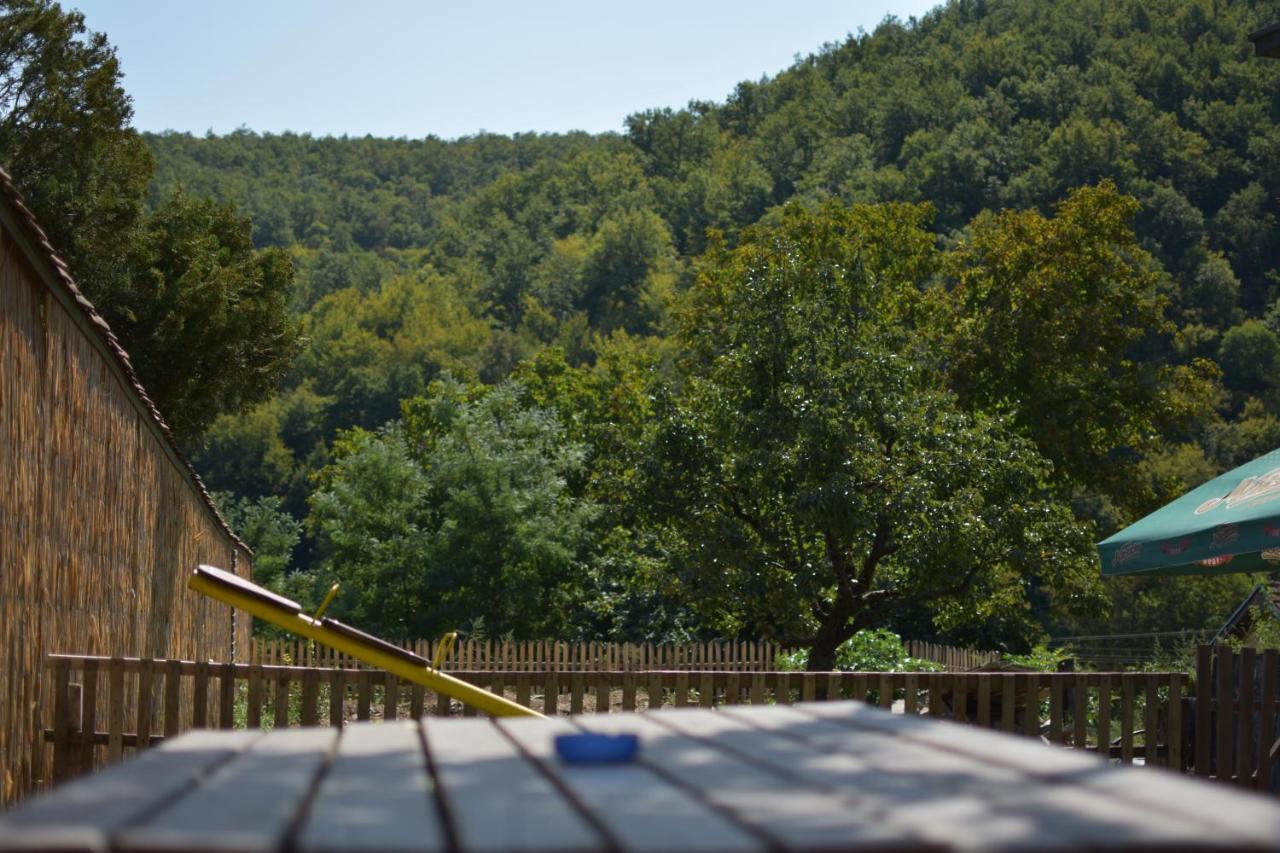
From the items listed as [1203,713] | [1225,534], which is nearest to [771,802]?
[1225,534]

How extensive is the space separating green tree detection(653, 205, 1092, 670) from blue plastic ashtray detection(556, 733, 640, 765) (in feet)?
57.1

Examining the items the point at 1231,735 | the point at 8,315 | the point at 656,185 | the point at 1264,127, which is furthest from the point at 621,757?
the point at 656,185

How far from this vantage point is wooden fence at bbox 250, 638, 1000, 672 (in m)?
23.1

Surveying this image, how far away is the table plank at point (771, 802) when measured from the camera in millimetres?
1854

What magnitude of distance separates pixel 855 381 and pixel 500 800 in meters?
19.2

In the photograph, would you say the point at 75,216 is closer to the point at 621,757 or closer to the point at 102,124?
the point at 102,124

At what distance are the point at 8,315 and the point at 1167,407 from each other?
27.9 metres

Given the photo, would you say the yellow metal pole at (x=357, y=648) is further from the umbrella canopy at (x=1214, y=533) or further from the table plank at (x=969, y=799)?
the table plank at (x=969, y=799)

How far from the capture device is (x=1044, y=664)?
21.3 metres

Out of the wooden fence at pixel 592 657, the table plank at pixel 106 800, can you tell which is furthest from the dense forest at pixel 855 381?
the table plank at pixel 106 800

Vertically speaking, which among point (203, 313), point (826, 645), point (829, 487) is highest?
point (203, 313)

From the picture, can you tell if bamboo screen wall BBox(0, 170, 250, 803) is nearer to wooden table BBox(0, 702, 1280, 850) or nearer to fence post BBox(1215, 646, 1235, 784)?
wooden table BBox(0, 702, 1280, 850)

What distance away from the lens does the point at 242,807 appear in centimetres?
207

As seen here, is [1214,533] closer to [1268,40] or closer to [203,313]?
[1268,40]
